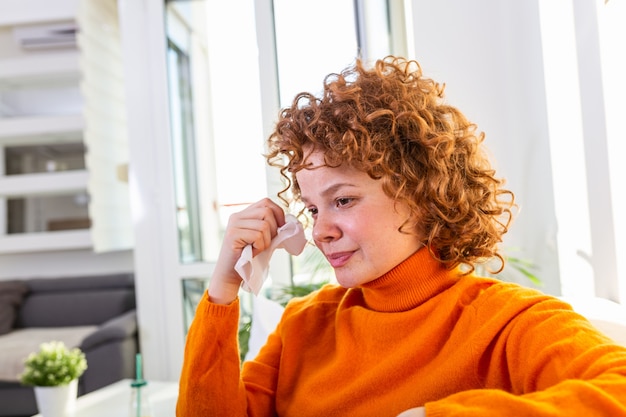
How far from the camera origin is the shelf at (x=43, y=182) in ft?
17.7

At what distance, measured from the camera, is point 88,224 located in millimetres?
5508

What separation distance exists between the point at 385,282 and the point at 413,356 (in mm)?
133

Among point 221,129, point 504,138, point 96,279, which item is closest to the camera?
point 504,138

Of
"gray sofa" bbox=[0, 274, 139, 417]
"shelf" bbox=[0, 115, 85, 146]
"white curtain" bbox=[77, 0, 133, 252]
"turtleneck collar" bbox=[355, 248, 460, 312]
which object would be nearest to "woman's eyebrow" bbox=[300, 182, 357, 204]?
"turtleneck collar" bbox=[355, 248, 460, 312]

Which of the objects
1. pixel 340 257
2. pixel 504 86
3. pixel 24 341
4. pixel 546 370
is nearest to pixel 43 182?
pixel 24 341

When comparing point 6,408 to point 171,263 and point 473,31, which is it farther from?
point 473,31

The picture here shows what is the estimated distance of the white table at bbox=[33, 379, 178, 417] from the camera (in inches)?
87.9

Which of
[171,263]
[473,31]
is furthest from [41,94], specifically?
[473,31]

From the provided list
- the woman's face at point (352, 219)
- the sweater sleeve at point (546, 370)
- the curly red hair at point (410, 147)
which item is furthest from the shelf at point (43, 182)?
the sweater sleeve at point (546, 370)

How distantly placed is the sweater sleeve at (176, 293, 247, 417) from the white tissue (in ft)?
0.20

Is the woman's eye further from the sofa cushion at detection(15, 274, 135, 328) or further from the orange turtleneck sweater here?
the sofa cushion at detection(15, 274, 135, 328)

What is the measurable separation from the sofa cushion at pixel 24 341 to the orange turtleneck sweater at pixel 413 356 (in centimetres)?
327

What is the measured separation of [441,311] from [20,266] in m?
5.44

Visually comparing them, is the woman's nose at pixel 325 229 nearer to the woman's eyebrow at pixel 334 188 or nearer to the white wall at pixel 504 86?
the woman's eyebrow at pixel 334 188
